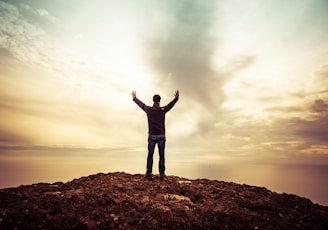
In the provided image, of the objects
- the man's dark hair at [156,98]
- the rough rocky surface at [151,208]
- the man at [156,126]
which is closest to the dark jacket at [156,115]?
the man at [156,126]

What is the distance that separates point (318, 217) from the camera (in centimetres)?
783

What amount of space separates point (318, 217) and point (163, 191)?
16.8 ft

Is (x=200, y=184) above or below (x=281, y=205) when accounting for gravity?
Answer: above

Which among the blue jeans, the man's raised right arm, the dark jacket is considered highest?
the man's raised right arm

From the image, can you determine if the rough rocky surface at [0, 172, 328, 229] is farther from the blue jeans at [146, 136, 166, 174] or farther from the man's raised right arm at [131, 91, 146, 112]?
the man's raised right arm at [131, 91, 146, 112]

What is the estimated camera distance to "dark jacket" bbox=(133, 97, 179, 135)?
33.7ft

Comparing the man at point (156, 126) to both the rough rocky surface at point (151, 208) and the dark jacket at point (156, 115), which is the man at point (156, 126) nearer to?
the dark jacket at point (156, 115)

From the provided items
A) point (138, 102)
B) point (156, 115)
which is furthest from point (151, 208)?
point (138, 102)

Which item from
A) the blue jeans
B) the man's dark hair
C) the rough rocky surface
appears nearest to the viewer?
the rough rocky surface

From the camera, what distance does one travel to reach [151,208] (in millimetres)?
7219

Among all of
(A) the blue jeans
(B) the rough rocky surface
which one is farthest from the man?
(B) the rough rocky surface

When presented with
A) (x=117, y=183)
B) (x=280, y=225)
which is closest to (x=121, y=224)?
(x=117, y=183)

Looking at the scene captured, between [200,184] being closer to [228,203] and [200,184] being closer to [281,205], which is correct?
[228,203]

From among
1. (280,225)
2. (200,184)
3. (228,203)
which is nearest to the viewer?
(280,225)
